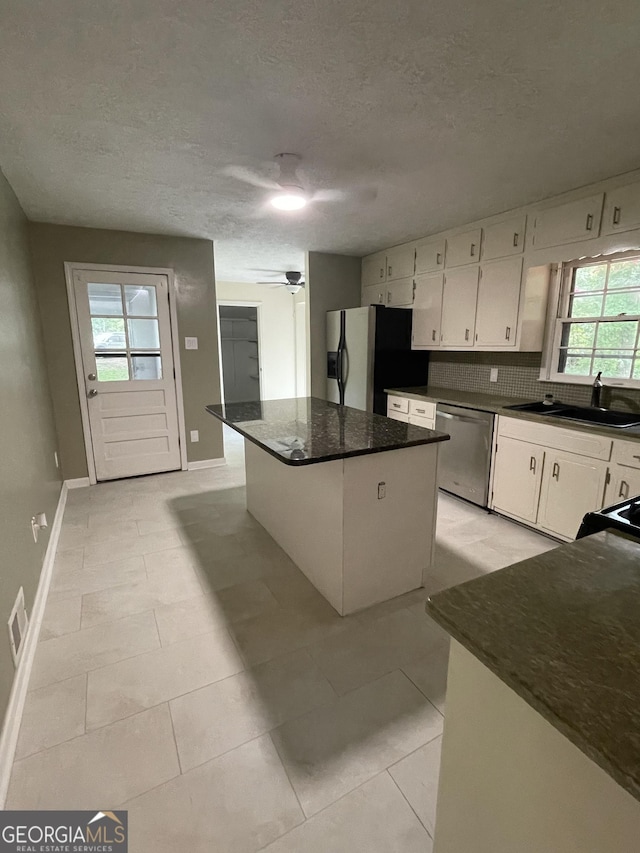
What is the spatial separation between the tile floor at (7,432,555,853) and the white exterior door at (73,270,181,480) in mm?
1469

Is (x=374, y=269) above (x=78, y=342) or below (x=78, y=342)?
above

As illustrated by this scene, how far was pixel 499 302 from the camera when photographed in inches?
126

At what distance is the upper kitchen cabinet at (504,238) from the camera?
298 cm

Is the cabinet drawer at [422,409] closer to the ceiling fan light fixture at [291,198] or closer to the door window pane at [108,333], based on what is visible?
the ceiling fan light fixture at [291,198]

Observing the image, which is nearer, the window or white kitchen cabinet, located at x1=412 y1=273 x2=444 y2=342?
the window

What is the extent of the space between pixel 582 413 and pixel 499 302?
1.05 meters

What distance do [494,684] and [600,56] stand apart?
2021 millimetres

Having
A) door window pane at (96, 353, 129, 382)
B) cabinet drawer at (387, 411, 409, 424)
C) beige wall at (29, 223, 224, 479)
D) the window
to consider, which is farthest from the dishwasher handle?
door window pane at (96, 353, 129, 382)

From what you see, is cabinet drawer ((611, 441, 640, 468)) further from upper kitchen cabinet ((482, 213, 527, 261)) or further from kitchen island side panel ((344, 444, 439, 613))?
upper kitchen cabinet ((482, 213, 527, 261))

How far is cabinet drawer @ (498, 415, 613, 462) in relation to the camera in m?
2.40

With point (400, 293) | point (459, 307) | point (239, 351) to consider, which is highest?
point (400, 293)

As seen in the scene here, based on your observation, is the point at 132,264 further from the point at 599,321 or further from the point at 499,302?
the point at 599,321
